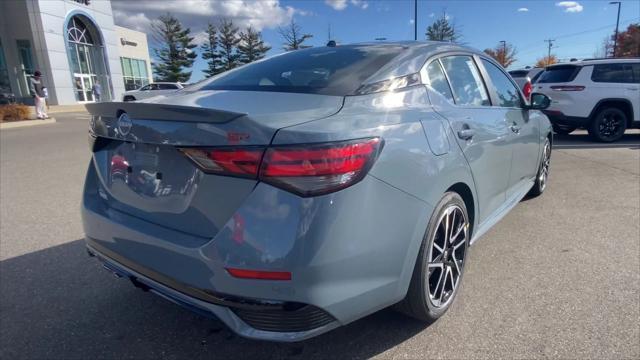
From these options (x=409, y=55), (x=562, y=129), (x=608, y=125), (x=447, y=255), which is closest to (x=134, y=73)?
(x=562, y=129)

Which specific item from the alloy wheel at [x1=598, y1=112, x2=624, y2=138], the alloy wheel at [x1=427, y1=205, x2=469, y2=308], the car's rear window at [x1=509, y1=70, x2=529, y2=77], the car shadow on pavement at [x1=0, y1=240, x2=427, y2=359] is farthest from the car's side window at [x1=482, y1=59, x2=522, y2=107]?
the car's rear window at [x1=509, y1=70, x2=529, y2=77]

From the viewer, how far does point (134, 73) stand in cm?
4669

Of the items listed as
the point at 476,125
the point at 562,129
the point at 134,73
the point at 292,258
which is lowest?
the point at 562,129

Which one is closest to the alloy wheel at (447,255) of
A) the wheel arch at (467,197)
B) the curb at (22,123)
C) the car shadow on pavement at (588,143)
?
the wheel arch at (467,197)

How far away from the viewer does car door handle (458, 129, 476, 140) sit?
Result: 8.25ft

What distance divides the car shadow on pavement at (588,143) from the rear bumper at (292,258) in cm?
866

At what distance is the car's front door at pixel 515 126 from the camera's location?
134 inches

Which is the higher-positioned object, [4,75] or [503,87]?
[4,75]

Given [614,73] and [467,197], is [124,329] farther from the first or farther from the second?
[614,73]

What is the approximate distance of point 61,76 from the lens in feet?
96.2

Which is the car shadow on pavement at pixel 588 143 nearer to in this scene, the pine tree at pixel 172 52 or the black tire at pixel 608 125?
the black tire at pixel 608 125

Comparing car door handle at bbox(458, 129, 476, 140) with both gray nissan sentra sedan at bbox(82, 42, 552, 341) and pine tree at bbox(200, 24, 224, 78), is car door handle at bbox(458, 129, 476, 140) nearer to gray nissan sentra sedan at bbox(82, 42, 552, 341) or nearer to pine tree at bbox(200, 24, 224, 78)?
gray nissan sentra sedan at bbox(82, 42, 552, 341)

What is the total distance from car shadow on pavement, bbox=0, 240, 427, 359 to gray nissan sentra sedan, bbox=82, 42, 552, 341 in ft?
1.13

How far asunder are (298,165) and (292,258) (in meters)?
0.37
